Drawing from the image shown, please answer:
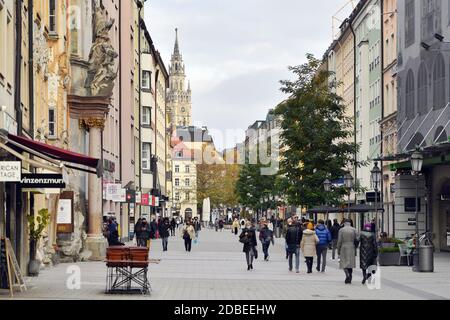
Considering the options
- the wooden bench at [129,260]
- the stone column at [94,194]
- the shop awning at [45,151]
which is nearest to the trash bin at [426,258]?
the wooden bench at [129,260]

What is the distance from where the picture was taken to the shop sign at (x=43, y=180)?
25453 millimetres

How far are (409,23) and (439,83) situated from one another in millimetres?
6652

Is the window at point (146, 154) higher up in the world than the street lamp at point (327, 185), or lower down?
higher up

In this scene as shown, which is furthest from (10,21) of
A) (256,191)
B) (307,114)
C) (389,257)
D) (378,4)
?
(256,191)

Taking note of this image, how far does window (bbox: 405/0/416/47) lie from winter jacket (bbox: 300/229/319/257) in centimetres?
2537

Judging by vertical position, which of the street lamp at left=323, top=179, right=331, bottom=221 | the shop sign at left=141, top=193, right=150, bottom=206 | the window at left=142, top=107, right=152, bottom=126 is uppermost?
the window at left=142, top=107, right=152, bottom=126

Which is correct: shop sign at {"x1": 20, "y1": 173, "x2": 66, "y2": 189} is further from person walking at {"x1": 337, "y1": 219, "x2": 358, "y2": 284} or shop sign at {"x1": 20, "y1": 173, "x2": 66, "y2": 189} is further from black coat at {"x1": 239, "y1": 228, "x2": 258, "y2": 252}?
black coat at {"x1": 239, "y1": 228, "x2": 258, "y2": 252}

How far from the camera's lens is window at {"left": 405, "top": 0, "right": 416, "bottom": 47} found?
57500mm

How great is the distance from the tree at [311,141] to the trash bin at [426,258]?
2154 centimetres

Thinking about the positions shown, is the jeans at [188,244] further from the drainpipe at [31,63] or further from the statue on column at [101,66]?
the drainpipe at [31,63]

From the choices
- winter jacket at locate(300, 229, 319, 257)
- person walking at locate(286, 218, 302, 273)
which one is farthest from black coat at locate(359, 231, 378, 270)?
person walking at locate(286, 218, 302, 273)

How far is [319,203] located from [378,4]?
87.8ft

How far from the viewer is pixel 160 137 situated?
121m

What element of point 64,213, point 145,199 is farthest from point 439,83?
point 145,199
